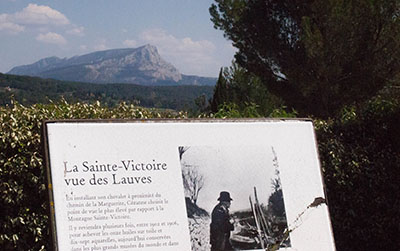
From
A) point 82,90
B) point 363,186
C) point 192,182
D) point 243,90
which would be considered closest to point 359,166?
point 363,186

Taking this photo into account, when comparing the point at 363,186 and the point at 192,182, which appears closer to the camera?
the point at 192,182

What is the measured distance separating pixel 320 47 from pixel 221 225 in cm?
1148

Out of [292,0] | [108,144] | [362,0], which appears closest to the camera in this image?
[108,144]

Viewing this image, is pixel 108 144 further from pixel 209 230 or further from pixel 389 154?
pixel 389 154

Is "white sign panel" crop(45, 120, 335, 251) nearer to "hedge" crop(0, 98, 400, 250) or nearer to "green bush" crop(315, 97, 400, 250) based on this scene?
"hedge" crop(0, 98, 400, 250)

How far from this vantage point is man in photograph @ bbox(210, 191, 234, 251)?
2.86 metres

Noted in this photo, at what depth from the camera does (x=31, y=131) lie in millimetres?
4047

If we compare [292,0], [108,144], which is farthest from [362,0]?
[108,144]

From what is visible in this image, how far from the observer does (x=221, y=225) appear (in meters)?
2.88

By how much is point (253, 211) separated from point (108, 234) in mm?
815

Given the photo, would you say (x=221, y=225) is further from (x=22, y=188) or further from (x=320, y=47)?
(x=320, y=47)

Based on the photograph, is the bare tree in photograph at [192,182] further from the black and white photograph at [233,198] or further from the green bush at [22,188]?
the green bush at [22,188]

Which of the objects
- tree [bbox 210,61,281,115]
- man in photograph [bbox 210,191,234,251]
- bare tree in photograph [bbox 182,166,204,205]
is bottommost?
man in photograph [bbox 210,191,234,251]

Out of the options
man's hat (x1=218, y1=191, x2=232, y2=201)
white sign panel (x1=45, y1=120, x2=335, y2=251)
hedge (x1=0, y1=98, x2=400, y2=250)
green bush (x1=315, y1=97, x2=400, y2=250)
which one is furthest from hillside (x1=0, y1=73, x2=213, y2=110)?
man's hat (x1=218, y1=191, x2=232, y2=201)
